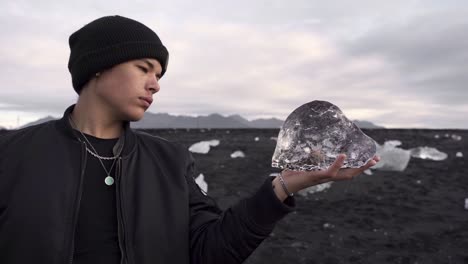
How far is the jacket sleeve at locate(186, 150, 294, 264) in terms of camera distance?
1748mm

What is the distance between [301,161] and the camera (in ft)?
6.70

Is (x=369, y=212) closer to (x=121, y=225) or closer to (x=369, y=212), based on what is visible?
(x=369, y=212)

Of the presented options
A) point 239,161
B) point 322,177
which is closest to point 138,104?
point 322,177

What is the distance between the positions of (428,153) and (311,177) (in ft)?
28.0

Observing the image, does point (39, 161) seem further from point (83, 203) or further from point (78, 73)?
point (78, 73)

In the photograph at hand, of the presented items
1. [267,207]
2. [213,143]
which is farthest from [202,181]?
[267,207]

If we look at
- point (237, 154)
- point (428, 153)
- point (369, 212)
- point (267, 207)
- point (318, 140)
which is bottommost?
point (369, 212)

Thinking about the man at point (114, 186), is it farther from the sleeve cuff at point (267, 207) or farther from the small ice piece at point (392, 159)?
the small ice piece at point (392, 159)

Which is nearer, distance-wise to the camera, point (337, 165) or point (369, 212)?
point (337, 165)

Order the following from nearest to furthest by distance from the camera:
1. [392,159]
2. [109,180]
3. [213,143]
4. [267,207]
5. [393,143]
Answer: [267,207]
[109,180]
[392,159]
[393,143]
[213,143]

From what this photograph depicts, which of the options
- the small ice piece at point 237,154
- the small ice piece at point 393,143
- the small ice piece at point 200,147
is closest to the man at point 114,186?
the small ice piece at point 237,154

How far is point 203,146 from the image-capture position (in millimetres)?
9750

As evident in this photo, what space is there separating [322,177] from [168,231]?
31.5 inches

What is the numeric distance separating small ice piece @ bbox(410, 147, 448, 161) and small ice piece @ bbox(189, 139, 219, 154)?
14.7 ft
